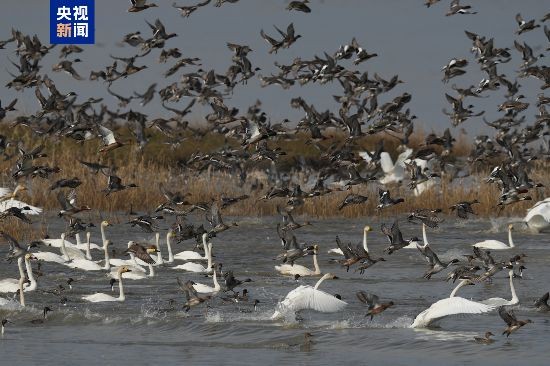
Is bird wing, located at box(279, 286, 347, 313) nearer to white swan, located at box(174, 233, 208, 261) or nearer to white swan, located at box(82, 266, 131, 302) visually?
white swan, located at box(82, 266, 131, 302)

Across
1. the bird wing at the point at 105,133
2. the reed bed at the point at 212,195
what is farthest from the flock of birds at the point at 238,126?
the reed bed at the point at 212,195

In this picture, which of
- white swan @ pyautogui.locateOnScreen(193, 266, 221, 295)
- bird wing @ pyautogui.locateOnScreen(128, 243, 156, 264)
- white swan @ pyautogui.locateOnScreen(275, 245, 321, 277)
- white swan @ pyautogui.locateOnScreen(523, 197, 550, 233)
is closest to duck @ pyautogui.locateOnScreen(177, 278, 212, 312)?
white swan @ pyautogui.locateOnScreen(193, 266, 221, 295)

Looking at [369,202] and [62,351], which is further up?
[369,202]

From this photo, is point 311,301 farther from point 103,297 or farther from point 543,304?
point 103,297

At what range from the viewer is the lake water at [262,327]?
16.5m

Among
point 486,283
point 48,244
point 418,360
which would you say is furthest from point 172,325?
point 48,244

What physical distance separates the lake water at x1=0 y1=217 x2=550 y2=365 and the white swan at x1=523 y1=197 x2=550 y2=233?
3.49m

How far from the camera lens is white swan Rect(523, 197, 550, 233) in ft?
99.6

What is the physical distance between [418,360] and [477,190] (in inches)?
750

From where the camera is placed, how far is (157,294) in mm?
22359

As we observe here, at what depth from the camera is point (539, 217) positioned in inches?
1216

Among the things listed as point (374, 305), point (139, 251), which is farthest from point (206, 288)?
point (374, 305)

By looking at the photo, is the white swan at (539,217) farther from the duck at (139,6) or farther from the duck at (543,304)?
the duck at (543,304)

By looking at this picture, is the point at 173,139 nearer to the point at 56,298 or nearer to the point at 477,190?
the point at 56,298
